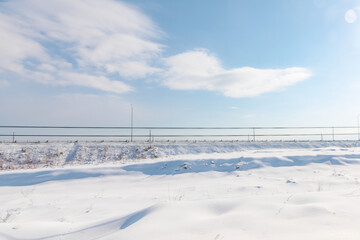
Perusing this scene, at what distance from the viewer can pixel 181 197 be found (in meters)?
5.31

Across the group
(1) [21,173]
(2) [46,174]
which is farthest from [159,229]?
(1) [21,173]

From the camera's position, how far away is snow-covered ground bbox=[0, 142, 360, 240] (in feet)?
8.39

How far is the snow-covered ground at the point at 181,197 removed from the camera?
2.56 m

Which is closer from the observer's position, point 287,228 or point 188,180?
point 287,228

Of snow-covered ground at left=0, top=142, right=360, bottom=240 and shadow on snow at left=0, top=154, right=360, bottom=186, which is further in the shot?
shadow on snow at left=0, top=154, right=360, bottom=186

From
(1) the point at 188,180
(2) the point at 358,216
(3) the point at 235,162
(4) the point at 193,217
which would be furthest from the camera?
(3) the point at 235,162

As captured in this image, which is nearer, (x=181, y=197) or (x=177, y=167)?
(x=181, y=197)

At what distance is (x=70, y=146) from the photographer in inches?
575

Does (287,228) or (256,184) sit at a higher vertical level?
(287,228)

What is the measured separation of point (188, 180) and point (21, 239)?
524 centimetres

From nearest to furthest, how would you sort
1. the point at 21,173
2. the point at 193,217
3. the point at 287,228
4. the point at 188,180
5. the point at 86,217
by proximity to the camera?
the point at 287,228, the point at 193,217, the point at 86,217, the point at 188,180, the point at 21,173

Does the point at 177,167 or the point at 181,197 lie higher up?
the point at 177,167

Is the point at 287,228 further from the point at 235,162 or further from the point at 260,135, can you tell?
the point at 260,135

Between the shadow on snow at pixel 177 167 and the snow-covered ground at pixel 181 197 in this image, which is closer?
the snow-covered ground at pixel 181 197
